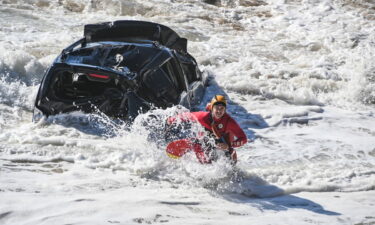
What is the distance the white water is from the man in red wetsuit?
16cm

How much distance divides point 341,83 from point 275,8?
21.0 feet

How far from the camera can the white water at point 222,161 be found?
19.5 ft

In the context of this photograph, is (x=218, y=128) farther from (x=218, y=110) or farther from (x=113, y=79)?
(x=113, y=79)

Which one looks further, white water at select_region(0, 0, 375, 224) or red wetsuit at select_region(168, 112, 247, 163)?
red wetsuit at select_region(168, 112, 247, 163)

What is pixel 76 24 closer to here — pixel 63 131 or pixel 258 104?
pixel 258 104

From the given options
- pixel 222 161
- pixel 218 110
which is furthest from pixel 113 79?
pixel 222 161

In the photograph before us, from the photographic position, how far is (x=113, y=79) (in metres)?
7.20

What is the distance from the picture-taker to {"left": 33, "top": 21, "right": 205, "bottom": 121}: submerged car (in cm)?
712

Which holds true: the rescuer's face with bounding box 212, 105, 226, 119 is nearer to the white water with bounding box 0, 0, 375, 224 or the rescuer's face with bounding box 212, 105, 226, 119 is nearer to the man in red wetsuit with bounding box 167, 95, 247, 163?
the man in red wetsuit with bounding box 167, 95, 247, 163

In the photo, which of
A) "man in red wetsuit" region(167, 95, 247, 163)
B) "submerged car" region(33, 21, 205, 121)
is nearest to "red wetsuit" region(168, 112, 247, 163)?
"man in red wetsuit" region(167, 95, 247, 163)

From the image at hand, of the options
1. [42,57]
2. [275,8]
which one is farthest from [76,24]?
[275,8]

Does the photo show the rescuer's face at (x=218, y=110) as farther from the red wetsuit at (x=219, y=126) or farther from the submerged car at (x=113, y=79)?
the submerged car at (x=113, y=79)

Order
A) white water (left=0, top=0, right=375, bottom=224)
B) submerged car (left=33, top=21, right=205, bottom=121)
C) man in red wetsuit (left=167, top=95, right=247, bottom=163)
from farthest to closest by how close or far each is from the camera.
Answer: submerged car (left=33, top=21, right=205, bottom=121), man in red wetsuit (left=167, top=95, right=247, bottom=163), white water (left=0, top=0, right=375, bottom=224)

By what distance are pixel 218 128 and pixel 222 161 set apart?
43 cm
